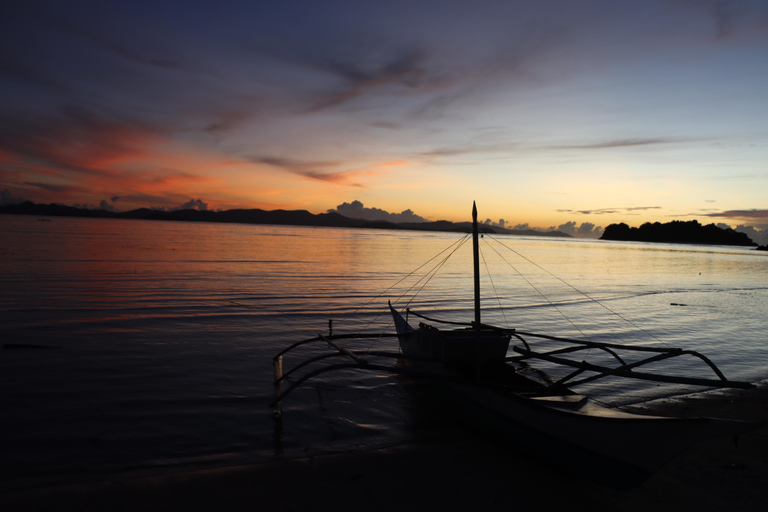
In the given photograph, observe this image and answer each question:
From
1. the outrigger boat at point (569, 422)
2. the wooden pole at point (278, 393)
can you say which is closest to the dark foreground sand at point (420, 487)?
the outrigger boat at point (569, 422)

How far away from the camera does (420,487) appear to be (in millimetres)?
5801

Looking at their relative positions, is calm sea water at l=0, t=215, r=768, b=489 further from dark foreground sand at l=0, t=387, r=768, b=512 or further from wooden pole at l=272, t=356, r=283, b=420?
dark foreground sand at l=0, t=387, r=768, b=512

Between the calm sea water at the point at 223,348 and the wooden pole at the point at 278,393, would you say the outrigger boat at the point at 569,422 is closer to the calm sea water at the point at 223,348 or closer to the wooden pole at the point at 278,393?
the wooden pole at the point at 278,393

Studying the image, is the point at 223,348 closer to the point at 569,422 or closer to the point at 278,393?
the point at 278,393

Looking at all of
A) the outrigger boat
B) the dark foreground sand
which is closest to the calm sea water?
the dark foreground sand

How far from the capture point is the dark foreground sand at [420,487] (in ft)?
17.3

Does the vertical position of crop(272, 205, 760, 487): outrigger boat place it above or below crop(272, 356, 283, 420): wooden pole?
above

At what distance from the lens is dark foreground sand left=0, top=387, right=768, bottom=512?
5.28 m

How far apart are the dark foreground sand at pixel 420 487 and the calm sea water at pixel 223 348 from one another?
56 centimetres

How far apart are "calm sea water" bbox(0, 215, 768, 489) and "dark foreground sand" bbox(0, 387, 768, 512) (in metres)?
0.56

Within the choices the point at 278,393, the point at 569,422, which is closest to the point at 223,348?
the point at 278,393

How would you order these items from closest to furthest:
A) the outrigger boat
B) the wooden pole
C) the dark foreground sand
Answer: the outrigger boat
the dark foreground sand
the wooden pole

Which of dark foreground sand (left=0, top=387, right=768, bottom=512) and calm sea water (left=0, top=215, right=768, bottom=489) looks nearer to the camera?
dark foreground sand (left=0, top=387, right=768, bottom=512)

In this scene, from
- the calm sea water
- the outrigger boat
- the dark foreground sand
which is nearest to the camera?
the outrigger boat
